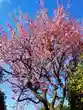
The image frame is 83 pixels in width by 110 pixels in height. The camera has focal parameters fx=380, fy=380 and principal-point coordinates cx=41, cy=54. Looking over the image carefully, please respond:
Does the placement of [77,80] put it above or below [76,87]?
above

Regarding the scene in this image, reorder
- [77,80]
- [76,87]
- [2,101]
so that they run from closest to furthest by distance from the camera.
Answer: [77,80] < [76,87] < [2,101]

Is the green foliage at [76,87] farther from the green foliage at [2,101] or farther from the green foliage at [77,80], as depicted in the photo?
the green foliage at [2,101]

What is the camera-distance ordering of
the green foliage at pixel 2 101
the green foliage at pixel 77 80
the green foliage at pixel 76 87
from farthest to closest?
1. the green foliage at pixel 2 101
2. the green foliage at pixel 76 87
3. the green foliage at pixel 77 80

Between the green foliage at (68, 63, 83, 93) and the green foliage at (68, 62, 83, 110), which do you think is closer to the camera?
the green foliage at (68, 63, 83, 93)

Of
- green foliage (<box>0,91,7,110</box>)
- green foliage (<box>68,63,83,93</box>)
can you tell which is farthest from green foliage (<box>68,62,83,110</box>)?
green foliage (<box>0,91,7,110</box>)

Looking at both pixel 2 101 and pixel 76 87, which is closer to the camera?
pixel 76 87

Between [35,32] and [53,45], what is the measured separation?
1759 millimetres

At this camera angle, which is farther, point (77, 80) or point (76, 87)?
point (76, 87)

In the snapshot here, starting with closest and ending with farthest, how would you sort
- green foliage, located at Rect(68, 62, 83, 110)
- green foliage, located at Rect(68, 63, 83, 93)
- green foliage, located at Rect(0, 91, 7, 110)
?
green foliage, located at Rect(68, 63, 83, 93)
green foliage, located at Rect(68, 62, 83, 110)
green foliage, located at Rect(0, 91, 7, 110)

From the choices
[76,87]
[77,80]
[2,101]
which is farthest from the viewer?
[2,101]

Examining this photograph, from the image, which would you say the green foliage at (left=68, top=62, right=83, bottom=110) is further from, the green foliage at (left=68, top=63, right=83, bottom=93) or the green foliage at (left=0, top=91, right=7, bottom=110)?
the green foliage at (left=0, top=91, right=7, bottom=110)

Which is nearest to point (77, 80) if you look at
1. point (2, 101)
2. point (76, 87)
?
point (76, 87)

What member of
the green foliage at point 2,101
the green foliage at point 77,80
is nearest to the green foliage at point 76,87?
the green foliage at point 77,80

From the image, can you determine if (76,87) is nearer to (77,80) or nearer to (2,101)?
(77,80)
